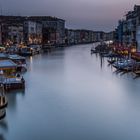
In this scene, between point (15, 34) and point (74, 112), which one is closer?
point (74, 112)

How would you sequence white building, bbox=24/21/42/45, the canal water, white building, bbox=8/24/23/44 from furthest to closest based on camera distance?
1. white building, bbox=24/21/42/45
2. white building, bbox=8/24/23/44
3. the canal water

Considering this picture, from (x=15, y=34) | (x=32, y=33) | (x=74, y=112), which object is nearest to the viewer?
(x=74, y=112)

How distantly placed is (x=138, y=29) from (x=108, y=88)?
53.1 feet

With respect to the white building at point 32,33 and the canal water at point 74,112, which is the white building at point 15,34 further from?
the canal water at point 74,112

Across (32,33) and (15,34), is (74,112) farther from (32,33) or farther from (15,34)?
(32,33)

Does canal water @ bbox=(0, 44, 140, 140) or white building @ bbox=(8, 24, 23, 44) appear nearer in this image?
canal water @ bbox=(0, 44, 140, 140)

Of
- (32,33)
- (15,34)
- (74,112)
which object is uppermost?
(32,33)

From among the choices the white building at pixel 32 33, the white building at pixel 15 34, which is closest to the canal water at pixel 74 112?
the white building at pixel 15 34

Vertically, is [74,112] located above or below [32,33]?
below

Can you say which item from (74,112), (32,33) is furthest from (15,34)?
(74,112)

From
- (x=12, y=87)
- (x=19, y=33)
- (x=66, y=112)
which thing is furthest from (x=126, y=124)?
(x=19, y=33)

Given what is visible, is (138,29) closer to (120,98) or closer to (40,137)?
(120,98)

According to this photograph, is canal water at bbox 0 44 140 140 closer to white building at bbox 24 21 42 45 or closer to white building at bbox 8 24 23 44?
white building at bbox 8 24 23 44

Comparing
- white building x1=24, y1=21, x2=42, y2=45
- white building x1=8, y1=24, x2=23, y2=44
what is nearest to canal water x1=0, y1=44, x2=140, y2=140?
white building x1=8, y1=24, x2=23, y2=44
